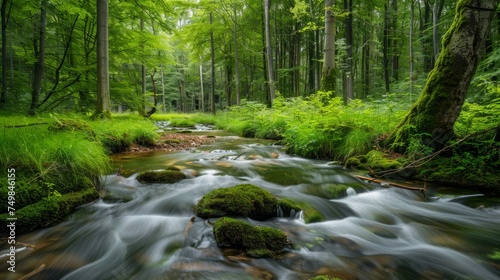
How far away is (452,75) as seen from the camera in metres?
4.51

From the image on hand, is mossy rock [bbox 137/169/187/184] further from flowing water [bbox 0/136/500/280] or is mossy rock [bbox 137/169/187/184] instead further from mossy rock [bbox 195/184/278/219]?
mossy rock [bbox 195/184/278/219]

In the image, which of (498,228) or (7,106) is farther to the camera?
(7,106)

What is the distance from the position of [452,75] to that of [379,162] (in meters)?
1.93

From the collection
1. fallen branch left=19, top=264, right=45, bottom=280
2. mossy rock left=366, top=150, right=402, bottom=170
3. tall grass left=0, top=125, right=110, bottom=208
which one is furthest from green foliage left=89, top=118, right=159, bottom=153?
mossy rock left=366, top=150, right=402, bottom=170

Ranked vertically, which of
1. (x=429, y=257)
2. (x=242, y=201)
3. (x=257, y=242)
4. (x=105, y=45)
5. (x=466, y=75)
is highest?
(x=105, y=45)

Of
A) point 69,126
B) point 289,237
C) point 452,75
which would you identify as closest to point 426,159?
point 452,75

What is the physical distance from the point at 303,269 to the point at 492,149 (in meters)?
4.03

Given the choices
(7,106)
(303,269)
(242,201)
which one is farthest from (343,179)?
(7,106)

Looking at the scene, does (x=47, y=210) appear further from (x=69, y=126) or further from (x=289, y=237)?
(x=289, y=237)

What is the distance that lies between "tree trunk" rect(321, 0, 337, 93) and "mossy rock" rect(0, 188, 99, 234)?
7.29 m

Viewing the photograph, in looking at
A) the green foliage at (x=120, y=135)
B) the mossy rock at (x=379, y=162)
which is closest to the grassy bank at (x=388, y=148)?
the mossy rock at (x=379, y=162)

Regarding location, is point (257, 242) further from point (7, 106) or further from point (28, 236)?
point (7, 106)

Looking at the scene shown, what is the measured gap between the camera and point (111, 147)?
6.80 m

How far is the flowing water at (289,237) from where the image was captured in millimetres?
2305
